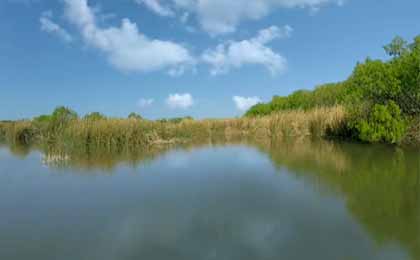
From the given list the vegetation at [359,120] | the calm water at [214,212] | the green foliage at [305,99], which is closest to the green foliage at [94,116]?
the vegetation at [359,120]

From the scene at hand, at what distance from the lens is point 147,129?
10.2m

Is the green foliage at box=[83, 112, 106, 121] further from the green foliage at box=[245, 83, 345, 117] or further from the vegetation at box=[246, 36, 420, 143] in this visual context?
the green foliage at box=[245, 83, 345, 117]

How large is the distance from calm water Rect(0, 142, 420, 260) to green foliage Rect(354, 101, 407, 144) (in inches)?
123

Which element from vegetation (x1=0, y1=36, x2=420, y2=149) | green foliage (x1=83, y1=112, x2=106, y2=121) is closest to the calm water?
vegetation (x1=0, y1=36, x2=420, y2=149)

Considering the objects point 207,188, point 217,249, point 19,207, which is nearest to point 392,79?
point 207,188

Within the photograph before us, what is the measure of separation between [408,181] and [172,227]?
126 inches

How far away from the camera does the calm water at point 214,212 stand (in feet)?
6.79

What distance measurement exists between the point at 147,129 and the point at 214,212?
7.70 meters

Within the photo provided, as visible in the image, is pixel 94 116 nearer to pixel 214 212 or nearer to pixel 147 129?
pixel 147 129

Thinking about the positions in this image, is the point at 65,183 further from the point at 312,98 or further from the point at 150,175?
the point at 312,98

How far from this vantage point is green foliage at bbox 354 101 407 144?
311 inches

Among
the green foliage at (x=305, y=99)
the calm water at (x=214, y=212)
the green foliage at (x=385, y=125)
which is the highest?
the green foliage at (x=305, y=99)

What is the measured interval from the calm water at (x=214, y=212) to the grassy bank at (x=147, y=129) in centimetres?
337

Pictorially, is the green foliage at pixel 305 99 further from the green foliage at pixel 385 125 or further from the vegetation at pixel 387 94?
the green foliage at pixel 385 125
